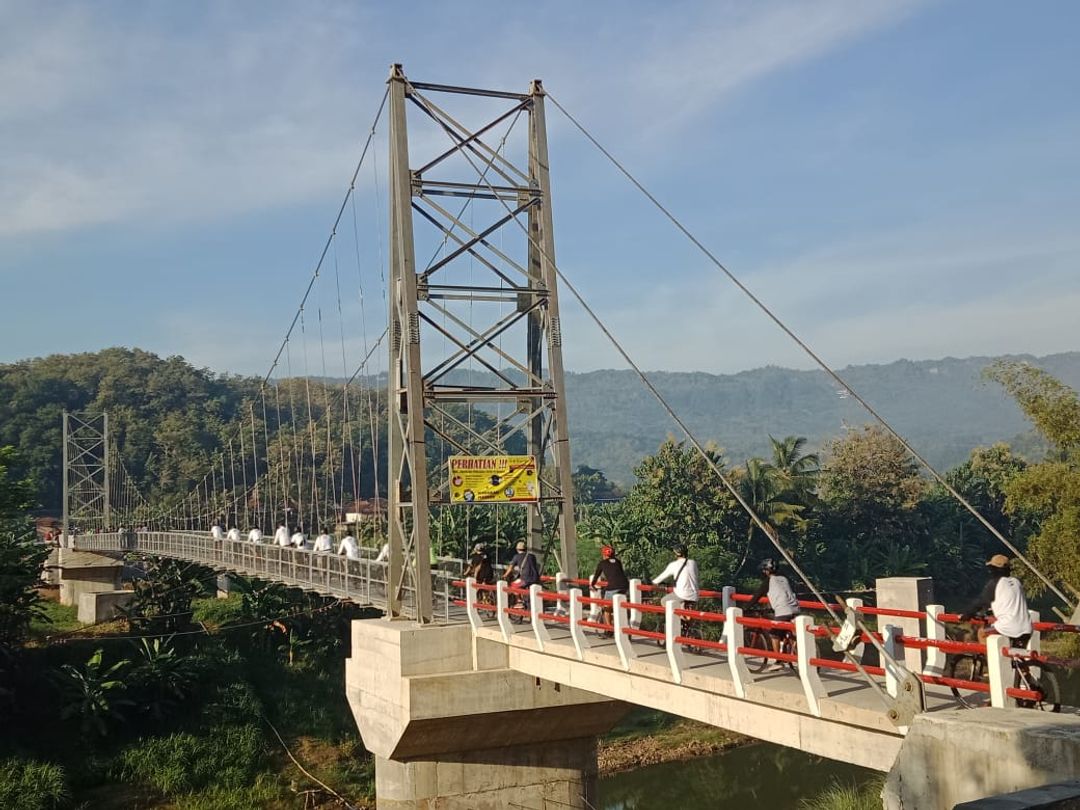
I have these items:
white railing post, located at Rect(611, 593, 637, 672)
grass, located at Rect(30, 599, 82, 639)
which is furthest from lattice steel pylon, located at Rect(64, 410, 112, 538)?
white railing post, located at Rect(611, 593, 637, 672)

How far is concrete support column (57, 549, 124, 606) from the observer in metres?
37.2

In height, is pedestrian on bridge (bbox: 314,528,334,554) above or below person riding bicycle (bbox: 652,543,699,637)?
above

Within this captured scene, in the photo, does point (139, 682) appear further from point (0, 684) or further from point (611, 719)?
point (611, 719)

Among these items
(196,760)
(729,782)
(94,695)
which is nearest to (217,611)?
(94,695)

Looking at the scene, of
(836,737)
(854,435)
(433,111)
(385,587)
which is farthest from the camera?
(854,435)

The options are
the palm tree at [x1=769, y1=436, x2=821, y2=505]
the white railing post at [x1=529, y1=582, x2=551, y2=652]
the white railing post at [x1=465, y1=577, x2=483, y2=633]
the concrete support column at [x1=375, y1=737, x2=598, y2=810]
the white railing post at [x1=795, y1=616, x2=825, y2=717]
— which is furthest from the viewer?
the palm tree at [x1=769, y1=436, x2=821, y2=505]

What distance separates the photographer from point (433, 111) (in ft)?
56.4

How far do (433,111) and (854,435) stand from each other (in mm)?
44957

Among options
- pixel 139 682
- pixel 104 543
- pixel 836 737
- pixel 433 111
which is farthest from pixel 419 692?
pixel 104 543

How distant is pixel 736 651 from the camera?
9.72 meters

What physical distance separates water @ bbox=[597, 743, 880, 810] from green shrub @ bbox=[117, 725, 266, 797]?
29.1ft

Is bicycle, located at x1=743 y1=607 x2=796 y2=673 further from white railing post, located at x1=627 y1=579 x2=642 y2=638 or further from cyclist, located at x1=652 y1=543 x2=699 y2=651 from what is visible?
white railing post, located at x1=627 y1=579 x2=642 y2=638

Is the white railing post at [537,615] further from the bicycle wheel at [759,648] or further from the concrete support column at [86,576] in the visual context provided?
the concrete support column at [86,576]

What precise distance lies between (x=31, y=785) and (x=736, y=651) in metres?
18.3
